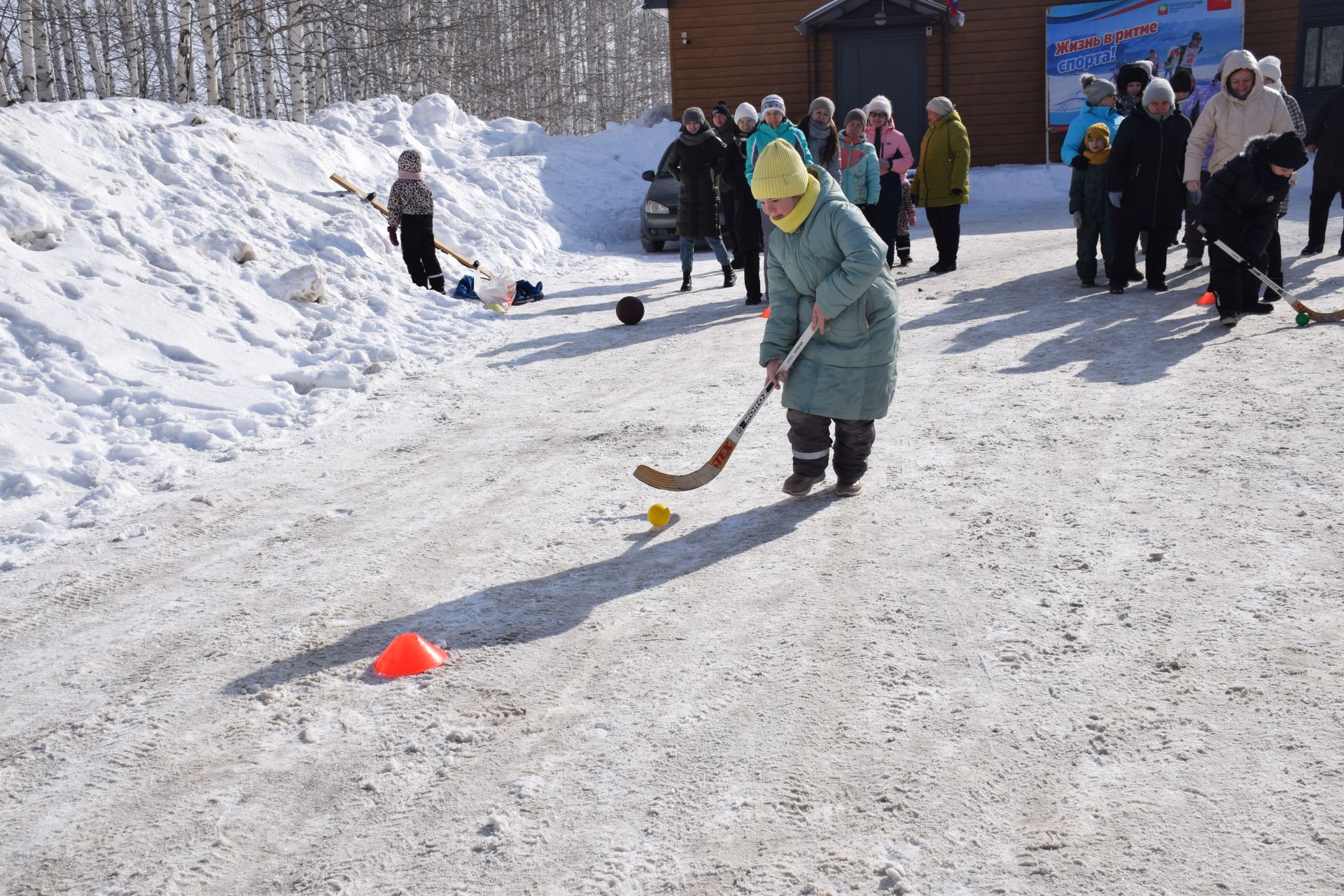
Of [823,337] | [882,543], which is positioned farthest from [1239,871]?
[823,337]

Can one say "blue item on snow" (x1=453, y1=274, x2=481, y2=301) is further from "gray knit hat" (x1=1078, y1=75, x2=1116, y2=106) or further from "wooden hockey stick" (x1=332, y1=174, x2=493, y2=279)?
"gray knit hat" (x1=1078, y1=75, x2=1116, y2=106)

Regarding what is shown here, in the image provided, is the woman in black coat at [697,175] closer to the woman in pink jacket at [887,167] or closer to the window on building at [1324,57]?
the woman in pink jacket at [887,167]

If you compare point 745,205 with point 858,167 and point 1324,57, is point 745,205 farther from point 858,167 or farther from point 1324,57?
point 1324,57

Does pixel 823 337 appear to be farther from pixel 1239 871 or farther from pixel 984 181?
pixel 984 181

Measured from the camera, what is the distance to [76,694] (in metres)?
3.57

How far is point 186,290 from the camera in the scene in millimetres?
8789

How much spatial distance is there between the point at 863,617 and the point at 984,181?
58.8ft

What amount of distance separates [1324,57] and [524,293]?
1855 centimetres

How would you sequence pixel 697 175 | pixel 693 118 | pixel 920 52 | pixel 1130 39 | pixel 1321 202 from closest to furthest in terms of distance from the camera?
pixel 1321 202, pixel 693 118, pixel 697 175, pixel 1130 39, pixel 920 52

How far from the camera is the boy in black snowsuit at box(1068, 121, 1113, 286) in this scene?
931cm

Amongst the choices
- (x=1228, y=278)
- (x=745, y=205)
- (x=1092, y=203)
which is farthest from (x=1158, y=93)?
(x=745, y=205)

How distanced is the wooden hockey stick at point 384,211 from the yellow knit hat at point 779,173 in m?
7.27

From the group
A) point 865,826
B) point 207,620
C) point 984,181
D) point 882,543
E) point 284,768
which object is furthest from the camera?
point 984,181

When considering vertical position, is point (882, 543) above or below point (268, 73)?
below
